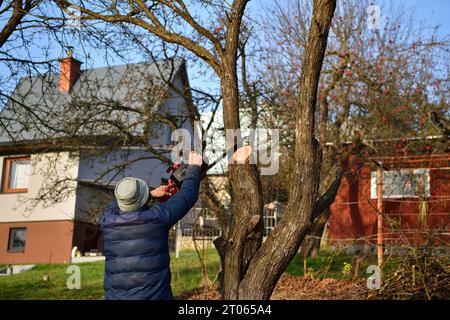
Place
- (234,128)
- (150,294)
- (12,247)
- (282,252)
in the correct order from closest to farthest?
(150,294) → (282,252) → (234,128) → (12,247)

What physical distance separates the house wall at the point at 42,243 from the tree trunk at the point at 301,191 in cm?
1707

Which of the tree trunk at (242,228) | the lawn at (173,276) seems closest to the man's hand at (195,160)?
the tree trunk at (242,228)

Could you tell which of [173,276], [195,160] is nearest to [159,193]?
[195,160]

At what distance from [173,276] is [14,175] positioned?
12566 mm

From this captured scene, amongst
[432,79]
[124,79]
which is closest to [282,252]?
[124,79]

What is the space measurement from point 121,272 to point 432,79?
46.1 ft

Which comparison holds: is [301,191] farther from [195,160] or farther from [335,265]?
[335,265]

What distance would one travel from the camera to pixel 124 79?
12.3 metres

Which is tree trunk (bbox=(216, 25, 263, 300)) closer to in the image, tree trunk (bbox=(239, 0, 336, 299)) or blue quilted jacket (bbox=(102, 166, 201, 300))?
tree trunk (bbox=(239, 0, 336, 299))

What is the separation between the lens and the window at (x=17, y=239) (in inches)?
900

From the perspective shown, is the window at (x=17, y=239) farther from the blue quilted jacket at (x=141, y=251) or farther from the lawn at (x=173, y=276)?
the blue quilted jacket at (x=141, y=251)

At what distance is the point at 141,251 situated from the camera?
13.1ft

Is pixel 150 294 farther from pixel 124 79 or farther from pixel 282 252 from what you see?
pixel 124 79

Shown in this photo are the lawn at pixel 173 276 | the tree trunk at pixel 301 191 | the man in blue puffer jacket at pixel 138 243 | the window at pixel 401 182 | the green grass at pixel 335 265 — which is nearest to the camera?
the man in blue puffer jacket at pixel 138 243
